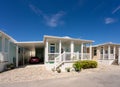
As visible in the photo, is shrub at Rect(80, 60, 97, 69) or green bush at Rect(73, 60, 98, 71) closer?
green bush at Rect(73, 60, 98, 71)

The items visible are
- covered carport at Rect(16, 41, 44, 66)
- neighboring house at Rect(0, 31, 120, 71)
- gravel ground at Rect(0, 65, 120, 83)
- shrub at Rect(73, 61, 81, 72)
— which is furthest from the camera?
covered carport at Rect(16, 41, 44, 66)

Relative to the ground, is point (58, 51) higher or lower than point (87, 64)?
higher

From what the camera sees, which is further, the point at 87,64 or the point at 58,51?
the point at 58,51

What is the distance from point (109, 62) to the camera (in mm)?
19266

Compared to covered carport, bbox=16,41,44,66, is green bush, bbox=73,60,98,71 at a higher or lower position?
lower

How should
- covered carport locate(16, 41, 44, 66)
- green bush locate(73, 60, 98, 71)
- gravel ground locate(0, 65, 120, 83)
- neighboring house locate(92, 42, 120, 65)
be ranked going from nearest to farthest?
1. gravel ground locate(0, 65, 120, 83)
2. green bush locate(73, 60, 98, 71)
3. covered carport locate(16, 41, 44, 66)
4. neighboring house locate(92, 42, 120, 65)

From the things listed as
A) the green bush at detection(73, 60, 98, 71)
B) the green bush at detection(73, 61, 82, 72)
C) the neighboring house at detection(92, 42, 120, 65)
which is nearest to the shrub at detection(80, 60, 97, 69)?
the green bush at detection(73, 60, 98, 71)

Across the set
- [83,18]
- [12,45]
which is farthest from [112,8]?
[12,45]

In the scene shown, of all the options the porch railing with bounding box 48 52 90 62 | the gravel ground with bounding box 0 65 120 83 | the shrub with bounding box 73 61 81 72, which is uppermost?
the porch railing with bounding box 48 52 90 62

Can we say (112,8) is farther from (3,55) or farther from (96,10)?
(3,55)

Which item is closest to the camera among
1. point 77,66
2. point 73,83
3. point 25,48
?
point 73,83

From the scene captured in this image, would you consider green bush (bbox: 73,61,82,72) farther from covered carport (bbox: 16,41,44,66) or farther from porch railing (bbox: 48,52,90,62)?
covered carport (bbox: 16,41,44,66)

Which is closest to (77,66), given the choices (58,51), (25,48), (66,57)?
(66,57)

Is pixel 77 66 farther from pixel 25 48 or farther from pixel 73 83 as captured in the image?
pixel 25 48
